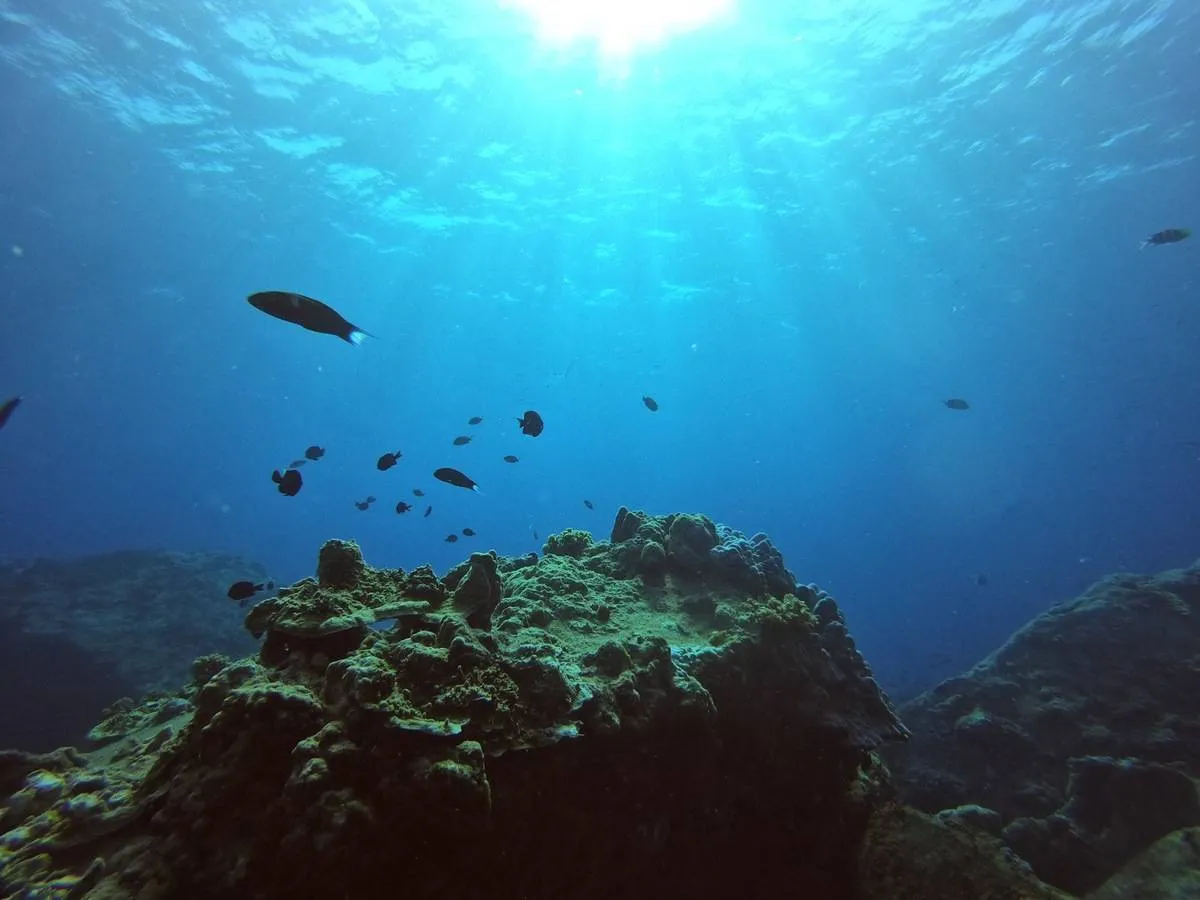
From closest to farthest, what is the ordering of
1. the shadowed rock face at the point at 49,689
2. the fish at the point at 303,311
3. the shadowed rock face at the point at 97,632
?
the fish at the point at 303,311, the shadowed rock face at the point at 49,689, the shadowed rock face at the point at 97,632

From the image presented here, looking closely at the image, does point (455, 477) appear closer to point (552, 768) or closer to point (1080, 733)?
point (552, 768)

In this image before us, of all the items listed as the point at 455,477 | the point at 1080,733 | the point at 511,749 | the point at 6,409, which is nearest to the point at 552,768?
the point at 511,749

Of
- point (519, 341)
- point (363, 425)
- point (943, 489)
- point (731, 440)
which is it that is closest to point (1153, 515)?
point (943, 489)

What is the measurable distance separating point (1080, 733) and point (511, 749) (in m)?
12.1

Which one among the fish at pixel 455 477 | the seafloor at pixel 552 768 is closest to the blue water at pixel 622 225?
the fish at pixel 455 477

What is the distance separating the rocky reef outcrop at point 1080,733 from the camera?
8008 mm

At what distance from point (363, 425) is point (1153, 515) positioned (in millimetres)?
141402

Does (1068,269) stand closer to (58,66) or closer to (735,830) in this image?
(735,830)

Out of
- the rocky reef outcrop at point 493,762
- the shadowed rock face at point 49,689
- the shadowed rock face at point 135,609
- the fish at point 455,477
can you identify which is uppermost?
the shadowed rock face at point 135,609

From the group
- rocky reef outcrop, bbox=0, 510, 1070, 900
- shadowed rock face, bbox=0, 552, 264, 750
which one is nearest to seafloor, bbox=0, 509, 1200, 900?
rocky reef outcrop, bbox=0, 510, 1070, 900

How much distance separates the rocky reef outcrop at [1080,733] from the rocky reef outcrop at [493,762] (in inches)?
155

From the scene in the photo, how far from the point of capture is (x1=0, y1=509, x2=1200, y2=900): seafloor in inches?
117

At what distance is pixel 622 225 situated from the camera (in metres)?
33.9

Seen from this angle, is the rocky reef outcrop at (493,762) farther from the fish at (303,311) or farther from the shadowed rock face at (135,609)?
the shadowed rock face at (135,609)
